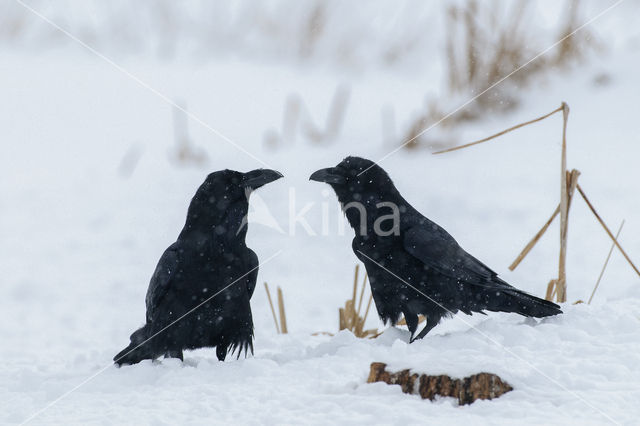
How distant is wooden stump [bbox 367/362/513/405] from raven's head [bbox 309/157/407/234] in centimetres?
137

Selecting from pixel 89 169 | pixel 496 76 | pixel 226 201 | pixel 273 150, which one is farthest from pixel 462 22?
pixel 226 201

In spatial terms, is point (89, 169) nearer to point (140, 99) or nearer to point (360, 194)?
point (140, 99)

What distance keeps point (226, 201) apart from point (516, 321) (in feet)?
4.73

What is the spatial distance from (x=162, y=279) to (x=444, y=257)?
127 centimetres

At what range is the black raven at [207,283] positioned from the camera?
11.1 feet

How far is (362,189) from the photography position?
3.76m

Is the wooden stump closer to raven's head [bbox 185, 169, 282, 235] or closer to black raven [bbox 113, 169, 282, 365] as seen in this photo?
black raven [bbox 113, 169, 282, 365]

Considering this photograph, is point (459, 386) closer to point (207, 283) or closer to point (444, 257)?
point (444, 257)

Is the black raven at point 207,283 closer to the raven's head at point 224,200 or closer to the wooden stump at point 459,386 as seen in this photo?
the raven's head at point 224,200

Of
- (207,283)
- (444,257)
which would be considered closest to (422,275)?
(444,257)

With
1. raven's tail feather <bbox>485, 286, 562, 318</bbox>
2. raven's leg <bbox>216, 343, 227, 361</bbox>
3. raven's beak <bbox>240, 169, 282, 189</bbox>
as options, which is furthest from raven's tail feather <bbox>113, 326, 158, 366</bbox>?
raven's tail feather <bbox>485, 286, 562, 318</bbox>

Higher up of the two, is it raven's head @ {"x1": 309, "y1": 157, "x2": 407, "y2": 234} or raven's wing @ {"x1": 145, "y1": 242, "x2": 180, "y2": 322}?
raven's head @ {"x1": 309, "y1": 157, "x2": 407, "y2": 234}

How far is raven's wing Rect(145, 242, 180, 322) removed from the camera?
339 centimetres

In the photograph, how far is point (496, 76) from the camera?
7.30 m
